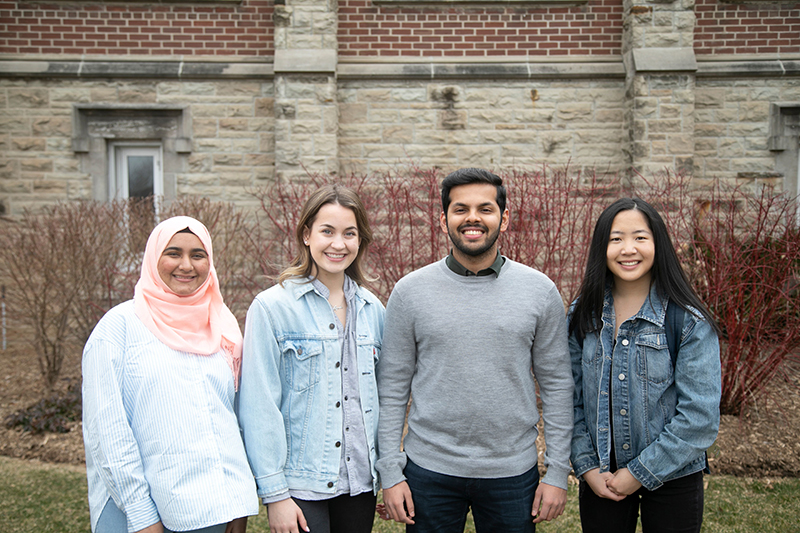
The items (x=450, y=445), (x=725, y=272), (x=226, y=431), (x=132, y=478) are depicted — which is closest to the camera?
(x=132, y=478)

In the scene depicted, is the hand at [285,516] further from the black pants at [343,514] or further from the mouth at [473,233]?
the mouth at [473,233]

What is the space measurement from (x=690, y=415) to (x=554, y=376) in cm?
47

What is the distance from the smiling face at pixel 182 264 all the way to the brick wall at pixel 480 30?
639 cm

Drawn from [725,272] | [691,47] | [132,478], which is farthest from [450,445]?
[691,47]

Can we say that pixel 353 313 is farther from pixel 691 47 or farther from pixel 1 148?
pixel 1 148

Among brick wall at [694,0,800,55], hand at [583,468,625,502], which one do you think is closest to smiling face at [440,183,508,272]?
hand at [583,468,625,502]

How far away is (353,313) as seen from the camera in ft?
7.35

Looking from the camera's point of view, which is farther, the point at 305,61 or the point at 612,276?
the point at 305,61

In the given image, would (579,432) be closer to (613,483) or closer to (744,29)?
(613,483)

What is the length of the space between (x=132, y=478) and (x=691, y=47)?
8.08 metres

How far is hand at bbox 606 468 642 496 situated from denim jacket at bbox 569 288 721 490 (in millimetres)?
28

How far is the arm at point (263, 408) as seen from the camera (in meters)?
1.96

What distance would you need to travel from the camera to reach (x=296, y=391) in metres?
2.08

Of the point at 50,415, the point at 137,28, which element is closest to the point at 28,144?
the point at 137,28
